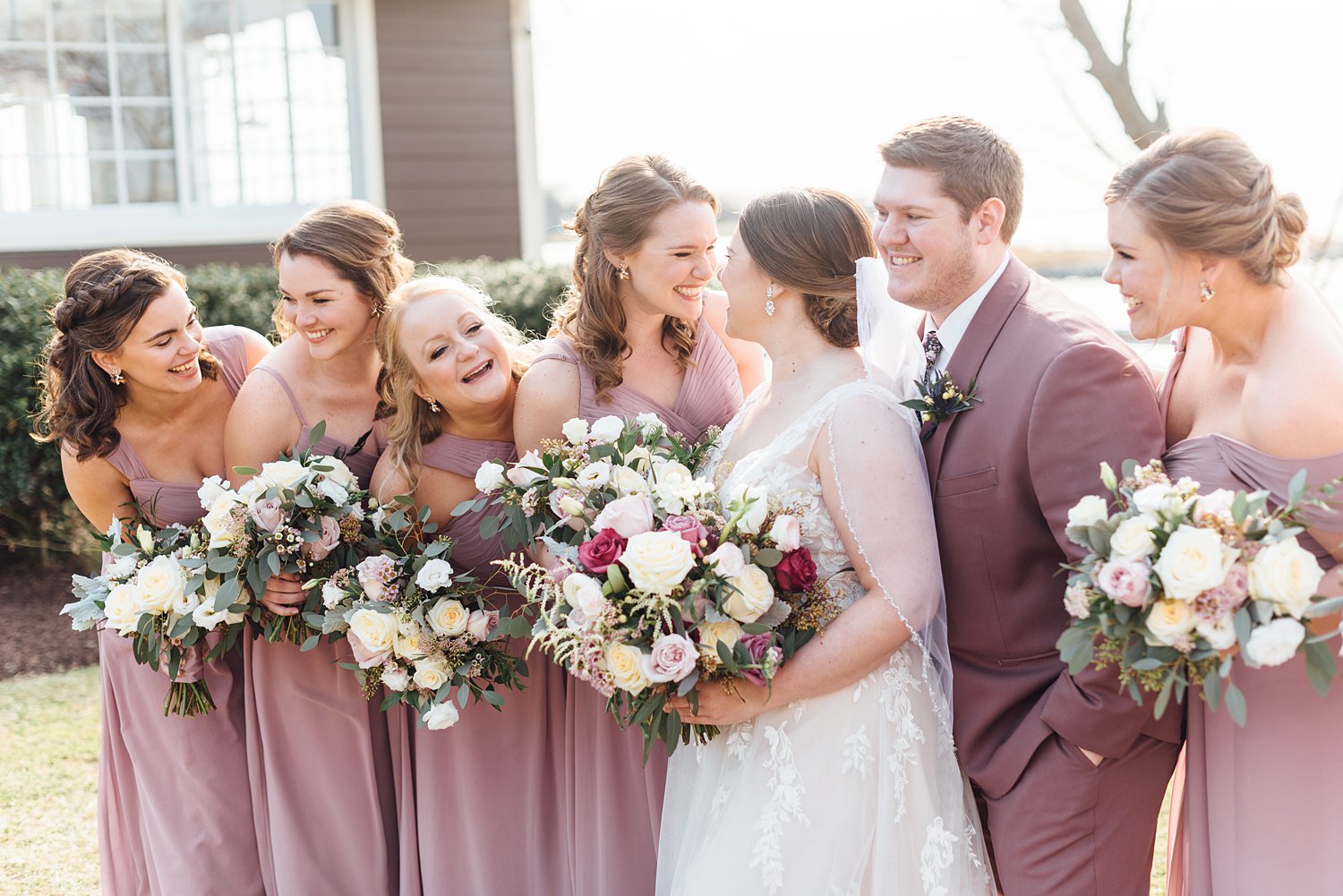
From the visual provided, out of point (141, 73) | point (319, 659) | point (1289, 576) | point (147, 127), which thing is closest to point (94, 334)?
point (319, 659)

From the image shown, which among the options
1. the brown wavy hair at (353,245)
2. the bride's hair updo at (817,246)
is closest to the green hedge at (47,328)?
the brown wavy hair at (353,245)

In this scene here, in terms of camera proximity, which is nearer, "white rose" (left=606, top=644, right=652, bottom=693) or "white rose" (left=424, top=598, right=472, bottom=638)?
"white rose" (left=606, top=644, right=652, bottom=693)

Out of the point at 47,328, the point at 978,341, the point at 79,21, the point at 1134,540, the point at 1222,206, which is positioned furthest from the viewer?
the point at 79,21

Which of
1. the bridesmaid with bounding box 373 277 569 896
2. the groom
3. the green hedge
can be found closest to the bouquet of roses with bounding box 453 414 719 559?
the bridesmaid with bounding box 373 277 569 896

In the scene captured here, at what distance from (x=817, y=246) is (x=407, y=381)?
1529mm

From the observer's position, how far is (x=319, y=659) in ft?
14.0

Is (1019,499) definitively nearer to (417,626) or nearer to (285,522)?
(417,626)

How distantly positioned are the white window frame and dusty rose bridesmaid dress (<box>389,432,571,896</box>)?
7.75 metres

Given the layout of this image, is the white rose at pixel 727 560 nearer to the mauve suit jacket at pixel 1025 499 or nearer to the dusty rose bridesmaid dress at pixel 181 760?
the mauve suit jacket at pixel 1025 499

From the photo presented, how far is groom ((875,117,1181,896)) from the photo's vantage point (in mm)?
2861

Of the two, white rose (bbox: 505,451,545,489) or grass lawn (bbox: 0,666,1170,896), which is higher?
white rose (bbox: 505,451,545,489)

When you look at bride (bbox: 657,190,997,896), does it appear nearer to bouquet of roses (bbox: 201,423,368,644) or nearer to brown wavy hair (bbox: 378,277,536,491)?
brown wavy hair (bbox: 378,277,536,491)

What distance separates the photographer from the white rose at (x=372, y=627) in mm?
3660

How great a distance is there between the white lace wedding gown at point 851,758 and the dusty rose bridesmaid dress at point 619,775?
904 mm
